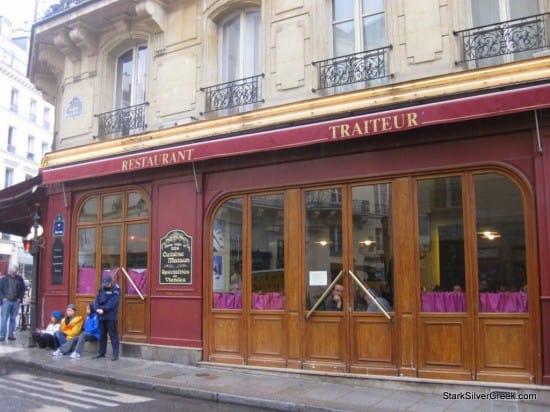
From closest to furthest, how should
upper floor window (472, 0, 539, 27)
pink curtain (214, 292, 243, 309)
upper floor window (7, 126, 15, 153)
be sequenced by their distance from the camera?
upper floor window (472, 0, 539, 27)
pink curtain (214, 292, 243, 309)
upper floor window (7, 126, 15, 153)

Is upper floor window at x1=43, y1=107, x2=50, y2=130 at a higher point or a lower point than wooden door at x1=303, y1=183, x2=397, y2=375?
higher

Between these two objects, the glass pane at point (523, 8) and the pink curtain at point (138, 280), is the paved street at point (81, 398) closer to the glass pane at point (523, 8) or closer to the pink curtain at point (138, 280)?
the pink curtain at point (138, 280)

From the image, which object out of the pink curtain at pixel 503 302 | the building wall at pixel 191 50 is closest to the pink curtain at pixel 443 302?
the pink curtain at pixel 503 302

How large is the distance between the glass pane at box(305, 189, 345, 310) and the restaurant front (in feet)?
0.07

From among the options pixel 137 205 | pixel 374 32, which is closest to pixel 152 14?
pixel 137 205

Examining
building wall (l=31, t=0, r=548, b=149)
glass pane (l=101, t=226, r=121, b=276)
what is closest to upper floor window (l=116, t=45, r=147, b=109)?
building wall (l=31, t=0, r=548, b=149)

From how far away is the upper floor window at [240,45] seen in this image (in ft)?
32.5

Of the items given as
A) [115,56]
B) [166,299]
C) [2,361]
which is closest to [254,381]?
[166,299]

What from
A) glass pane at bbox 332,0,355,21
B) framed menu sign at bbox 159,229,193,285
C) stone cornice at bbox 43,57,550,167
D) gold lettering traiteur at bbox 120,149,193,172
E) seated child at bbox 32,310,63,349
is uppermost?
glass pane at bbox 332,0,355,21

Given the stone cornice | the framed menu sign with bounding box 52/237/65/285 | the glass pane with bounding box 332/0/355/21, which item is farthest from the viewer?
the framed menu sign with bounding box 52/237/65/285

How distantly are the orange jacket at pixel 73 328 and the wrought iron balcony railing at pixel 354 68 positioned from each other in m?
6.35

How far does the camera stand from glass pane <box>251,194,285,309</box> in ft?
28.7

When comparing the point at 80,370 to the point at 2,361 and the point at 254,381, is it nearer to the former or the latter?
the point at 2,361

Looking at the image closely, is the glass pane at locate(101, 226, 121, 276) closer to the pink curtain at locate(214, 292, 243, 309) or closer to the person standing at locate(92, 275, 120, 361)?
the person standing at locate(92, 275, 120, 361)
